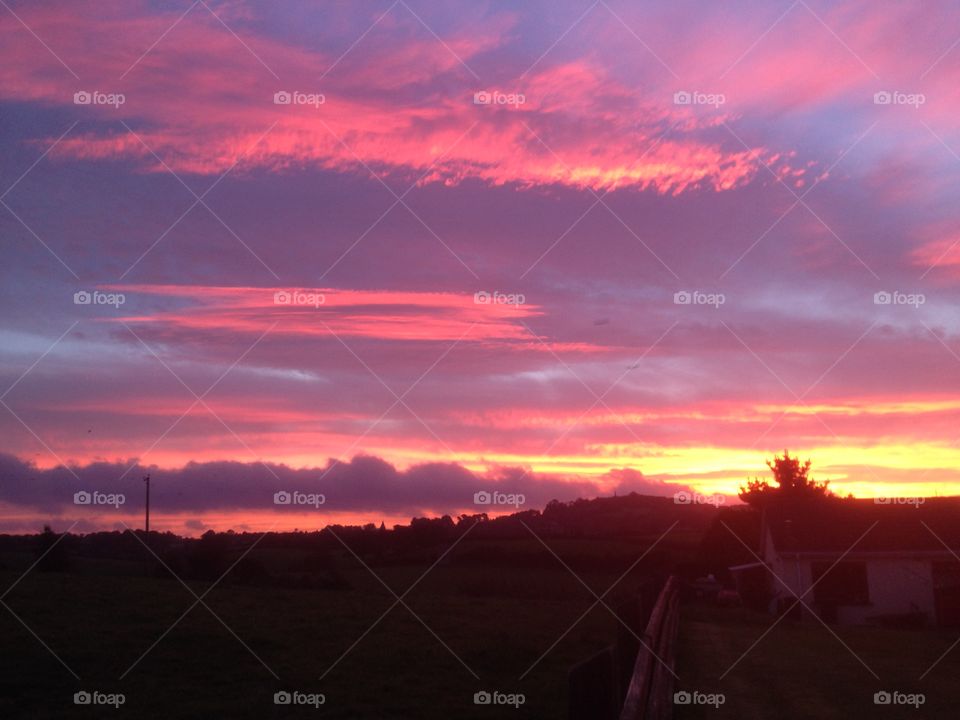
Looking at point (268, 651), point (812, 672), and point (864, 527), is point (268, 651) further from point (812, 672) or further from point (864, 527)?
point (864, 527)

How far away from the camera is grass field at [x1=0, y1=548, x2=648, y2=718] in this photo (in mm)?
11883

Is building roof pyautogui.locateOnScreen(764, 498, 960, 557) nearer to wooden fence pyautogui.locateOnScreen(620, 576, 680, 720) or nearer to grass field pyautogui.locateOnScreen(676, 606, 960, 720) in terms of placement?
grass field pyautogui.locateOnScreen(676, 606, 960, 720)

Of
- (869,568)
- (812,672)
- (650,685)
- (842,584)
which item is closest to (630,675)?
(650,685)

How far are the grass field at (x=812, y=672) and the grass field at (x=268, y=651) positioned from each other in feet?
6.61

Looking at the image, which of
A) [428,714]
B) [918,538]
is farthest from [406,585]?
[428,714]

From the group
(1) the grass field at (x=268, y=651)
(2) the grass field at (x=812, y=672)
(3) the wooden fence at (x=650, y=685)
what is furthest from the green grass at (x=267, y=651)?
(2) the grass field at (x=812, y=672)

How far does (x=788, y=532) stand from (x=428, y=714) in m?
25.5

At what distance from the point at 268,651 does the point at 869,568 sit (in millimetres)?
21797

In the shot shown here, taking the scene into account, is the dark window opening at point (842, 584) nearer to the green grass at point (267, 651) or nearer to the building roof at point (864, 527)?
the building roof at point (864, 527)

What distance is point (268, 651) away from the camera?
1598 centimetres

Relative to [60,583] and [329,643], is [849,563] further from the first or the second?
[60,583]

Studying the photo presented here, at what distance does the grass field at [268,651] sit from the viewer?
11883mm

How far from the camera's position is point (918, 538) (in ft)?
103

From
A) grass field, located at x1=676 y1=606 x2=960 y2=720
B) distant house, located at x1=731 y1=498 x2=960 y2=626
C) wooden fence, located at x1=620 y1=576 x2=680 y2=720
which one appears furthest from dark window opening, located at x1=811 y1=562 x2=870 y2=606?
wooden fence, located at x1=620 y1=576 x2=680 y2=720
